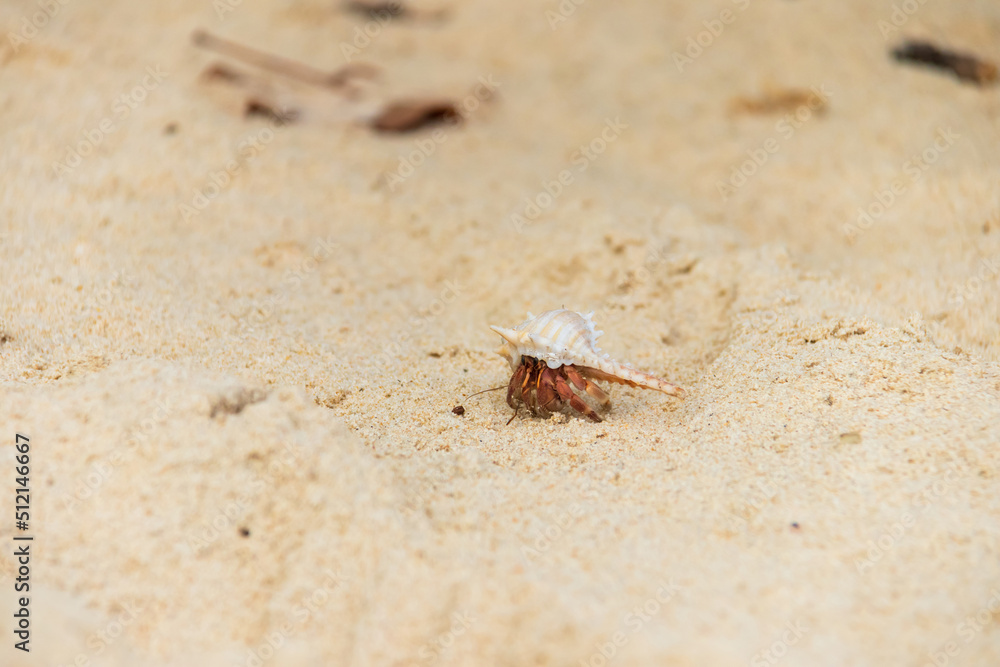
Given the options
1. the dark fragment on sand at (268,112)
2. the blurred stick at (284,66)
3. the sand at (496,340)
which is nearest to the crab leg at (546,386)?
the sand at (496,340)

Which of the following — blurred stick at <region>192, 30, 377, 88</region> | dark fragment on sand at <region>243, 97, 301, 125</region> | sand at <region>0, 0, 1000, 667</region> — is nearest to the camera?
sand at <region>0, 0, 1000, 667</region>

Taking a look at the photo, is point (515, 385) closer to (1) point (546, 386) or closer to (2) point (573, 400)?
(1) point (546, 386)

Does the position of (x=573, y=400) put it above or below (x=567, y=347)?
below

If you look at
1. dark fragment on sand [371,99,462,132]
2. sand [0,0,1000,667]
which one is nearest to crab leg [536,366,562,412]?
sand [0,0,1000,667]

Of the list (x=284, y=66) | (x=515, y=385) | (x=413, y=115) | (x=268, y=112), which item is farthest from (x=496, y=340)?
(x=284, y=66)

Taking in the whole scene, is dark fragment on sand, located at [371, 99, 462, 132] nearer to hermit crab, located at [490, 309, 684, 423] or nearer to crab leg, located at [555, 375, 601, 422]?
hermit crab, located at [490, 309, 684, 423]

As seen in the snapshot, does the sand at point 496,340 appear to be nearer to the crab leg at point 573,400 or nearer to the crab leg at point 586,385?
the crab leg at point 573,400
